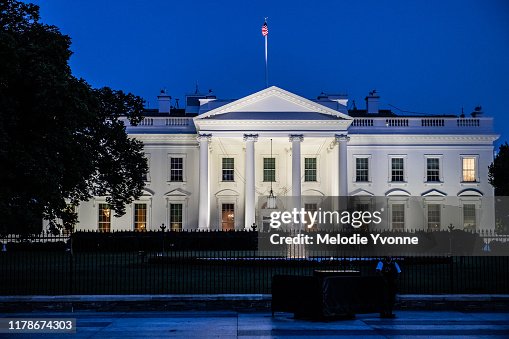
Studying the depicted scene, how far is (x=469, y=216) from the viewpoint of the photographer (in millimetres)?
52281

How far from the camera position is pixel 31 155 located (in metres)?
20.8

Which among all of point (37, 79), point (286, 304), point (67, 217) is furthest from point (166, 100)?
point (286, 304)

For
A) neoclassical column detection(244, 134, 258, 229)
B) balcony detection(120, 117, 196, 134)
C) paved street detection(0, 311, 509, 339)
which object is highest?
balcony detection(120, 117, 196, 134)

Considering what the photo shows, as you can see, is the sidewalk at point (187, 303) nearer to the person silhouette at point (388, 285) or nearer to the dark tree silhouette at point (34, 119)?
the person silhouette at point (388, 285)

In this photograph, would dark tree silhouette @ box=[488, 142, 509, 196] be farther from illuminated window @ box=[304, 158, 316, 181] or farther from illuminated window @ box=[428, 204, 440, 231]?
illuminated window @ box=[304, 158, 316, 181]

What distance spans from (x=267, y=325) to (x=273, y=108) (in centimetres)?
3531

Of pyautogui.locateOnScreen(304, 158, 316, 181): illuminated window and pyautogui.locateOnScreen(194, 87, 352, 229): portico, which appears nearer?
pyautogui.locateOnScreen(194, 87, 352, 229): portico

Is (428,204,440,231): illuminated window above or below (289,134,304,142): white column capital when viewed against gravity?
below

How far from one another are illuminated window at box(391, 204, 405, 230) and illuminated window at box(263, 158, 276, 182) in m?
9.68

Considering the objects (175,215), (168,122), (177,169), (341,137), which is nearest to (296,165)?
(341,137)

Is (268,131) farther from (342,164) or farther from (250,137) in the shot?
(342,164)

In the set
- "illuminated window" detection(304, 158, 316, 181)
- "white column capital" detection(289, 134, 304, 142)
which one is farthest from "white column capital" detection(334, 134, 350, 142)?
"illuminated window" detection(304, 158, 316, 181)

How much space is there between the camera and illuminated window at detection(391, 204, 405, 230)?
5225cm

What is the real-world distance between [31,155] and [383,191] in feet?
118
